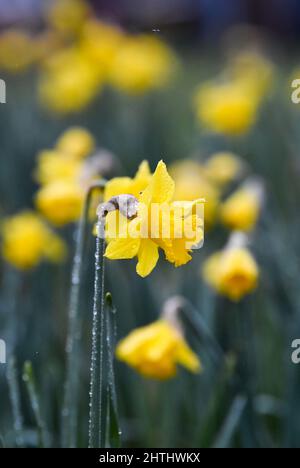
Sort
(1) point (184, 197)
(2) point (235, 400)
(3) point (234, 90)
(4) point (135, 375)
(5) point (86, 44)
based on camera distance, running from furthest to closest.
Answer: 1. (5) point (86, 44)
2. (3) point (234, 90)
3. (1) point (184, 197)
4. (4) point (135, 375)
5. (2) point (235, 400)

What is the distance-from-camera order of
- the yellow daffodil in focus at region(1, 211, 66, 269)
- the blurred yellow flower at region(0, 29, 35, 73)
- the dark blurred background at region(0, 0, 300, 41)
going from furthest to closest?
the dark blurred background at region(0, 0, 300, 41) → the blurred yellow flower at region(0, 29, 35, 73) → the yellow daffodil in focus at region(1, 211, 66, 269)

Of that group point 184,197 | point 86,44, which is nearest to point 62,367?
point 184,197

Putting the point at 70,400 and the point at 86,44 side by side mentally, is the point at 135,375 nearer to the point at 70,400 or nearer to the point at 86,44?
the point at 70,400

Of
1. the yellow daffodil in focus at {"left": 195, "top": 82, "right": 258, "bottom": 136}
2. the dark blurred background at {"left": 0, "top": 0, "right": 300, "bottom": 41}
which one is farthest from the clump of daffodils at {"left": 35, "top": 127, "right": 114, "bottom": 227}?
the dark blurred background at {"left": 0, "top": 0, "right": 300, "bottom": 41}

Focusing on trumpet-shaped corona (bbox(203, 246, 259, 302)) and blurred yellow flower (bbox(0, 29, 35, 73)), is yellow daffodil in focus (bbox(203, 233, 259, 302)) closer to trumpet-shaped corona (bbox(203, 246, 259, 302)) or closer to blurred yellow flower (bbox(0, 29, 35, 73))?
trumpet-shaped corona (bbox(203, 246, 259, 302))

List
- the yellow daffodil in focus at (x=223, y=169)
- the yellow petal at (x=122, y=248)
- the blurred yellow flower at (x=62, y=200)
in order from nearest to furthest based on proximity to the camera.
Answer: the yellow petal at (x=122, y=248)
the blurred yellow flower at (x=62, y=200)
the yellow daffodil in focus at (x=223, y=169)

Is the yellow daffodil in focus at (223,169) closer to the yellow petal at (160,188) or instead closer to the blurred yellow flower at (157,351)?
the blurred yellow flower at (157,351)

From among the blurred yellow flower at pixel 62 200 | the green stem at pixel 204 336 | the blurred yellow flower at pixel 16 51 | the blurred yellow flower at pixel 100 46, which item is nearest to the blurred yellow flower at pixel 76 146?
the blurred yellow flower at pixel 62 200
